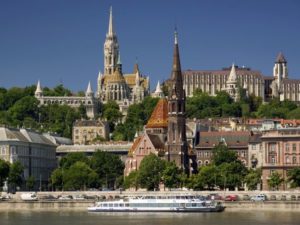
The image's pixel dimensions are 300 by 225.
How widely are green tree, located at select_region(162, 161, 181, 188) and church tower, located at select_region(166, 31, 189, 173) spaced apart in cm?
902

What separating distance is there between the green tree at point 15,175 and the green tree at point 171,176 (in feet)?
64.3

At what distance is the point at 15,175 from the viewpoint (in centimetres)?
15988

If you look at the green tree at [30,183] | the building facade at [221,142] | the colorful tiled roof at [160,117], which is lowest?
the green tree at [30,183]

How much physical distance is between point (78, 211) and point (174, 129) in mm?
36258

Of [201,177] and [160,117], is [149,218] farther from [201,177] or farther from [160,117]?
[160,117]

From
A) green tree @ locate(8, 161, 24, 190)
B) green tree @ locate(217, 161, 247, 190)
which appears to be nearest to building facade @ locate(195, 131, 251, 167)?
green tree @ locate(217, 161, 247, 190)

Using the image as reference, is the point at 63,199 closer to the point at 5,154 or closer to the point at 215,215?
the point at 215,215

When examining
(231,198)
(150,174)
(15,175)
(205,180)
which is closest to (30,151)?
(15,175)

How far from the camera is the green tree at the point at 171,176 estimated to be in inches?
5920

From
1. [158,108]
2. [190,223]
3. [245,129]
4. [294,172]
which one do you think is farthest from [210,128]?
[190,223]

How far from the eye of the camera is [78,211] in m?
130

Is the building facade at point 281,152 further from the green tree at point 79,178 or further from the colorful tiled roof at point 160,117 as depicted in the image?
the green tree at point 79,178

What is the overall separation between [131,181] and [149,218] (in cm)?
3952

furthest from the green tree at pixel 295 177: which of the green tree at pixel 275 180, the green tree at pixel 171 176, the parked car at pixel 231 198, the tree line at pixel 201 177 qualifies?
the green tree at pixel 171 176
